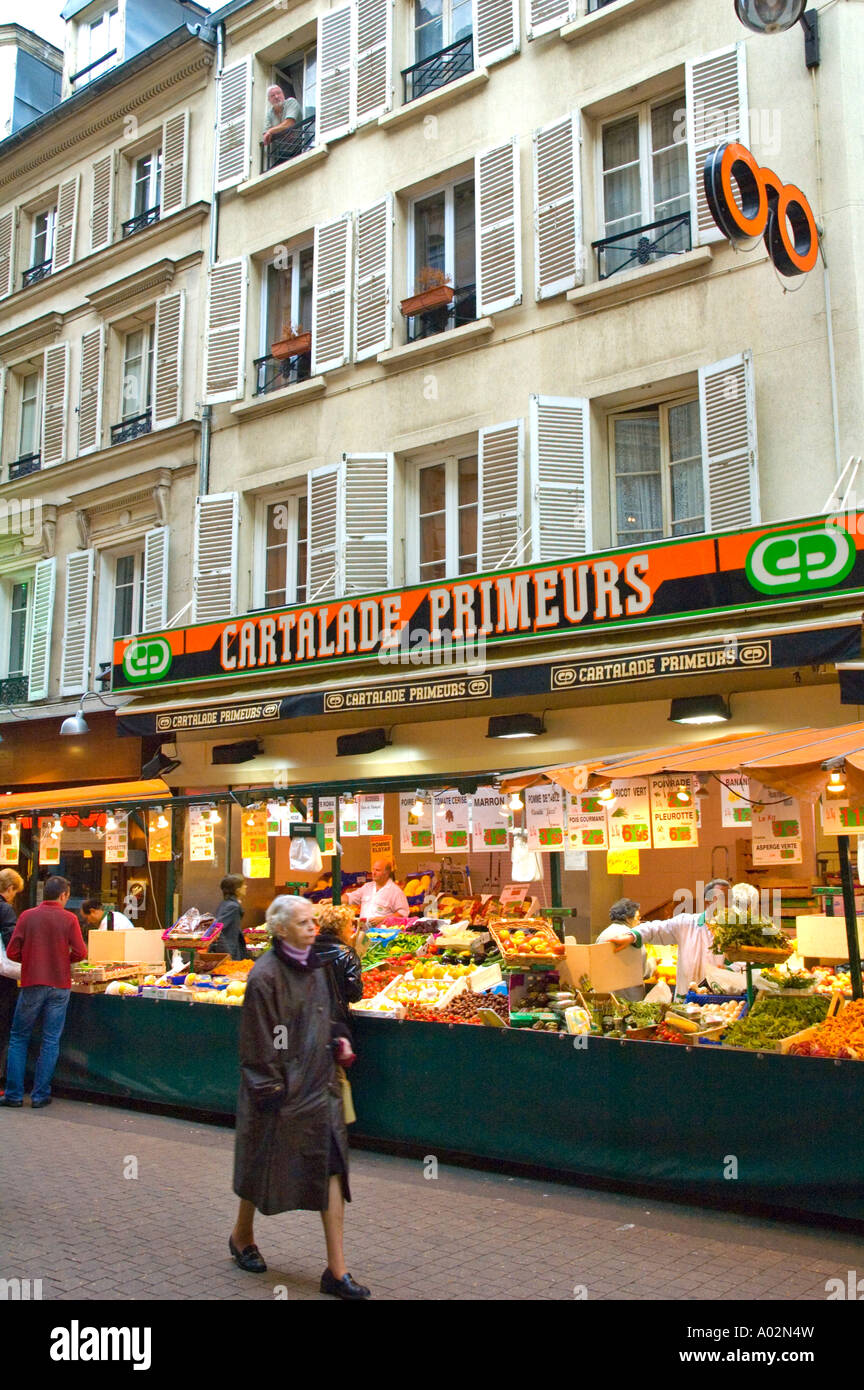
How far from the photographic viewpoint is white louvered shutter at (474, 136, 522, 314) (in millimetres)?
13375

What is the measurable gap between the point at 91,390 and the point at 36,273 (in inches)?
142

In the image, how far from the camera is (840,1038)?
632cm

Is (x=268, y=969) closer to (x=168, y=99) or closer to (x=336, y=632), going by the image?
(x=336, y=632)

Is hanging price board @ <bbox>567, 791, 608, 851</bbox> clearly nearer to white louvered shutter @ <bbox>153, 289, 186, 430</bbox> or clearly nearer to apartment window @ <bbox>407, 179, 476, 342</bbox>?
apartment window @ <bbox>407, 179, 476, 342</bbox>

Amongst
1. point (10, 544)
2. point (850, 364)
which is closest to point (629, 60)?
point (850, 364)

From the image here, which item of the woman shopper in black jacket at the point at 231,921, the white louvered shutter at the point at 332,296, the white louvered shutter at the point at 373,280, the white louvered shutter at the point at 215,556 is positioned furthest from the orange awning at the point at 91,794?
the white louvered shutter at the point at 373,280

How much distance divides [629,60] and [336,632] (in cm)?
725

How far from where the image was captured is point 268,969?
5316 millimetres

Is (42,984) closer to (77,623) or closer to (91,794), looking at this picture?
(91,794)

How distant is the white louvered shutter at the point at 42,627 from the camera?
18.3 m

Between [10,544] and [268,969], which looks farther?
[10,544]

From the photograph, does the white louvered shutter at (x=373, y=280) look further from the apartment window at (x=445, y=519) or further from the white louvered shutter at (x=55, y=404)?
the white louvered shutter at (x=55, y=404)

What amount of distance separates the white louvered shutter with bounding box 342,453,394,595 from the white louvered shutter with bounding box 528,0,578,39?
5239 millimetres
